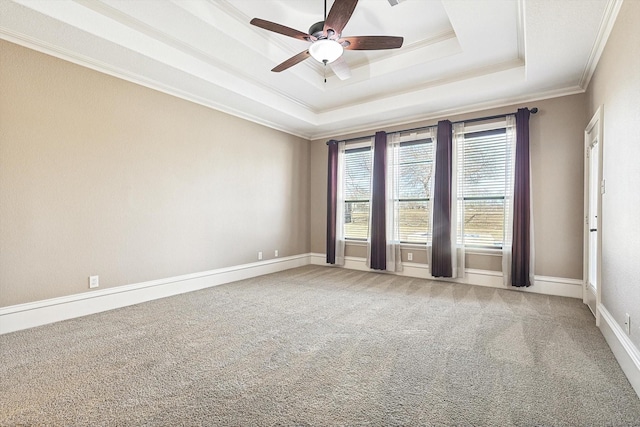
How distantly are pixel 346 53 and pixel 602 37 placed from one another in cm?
274

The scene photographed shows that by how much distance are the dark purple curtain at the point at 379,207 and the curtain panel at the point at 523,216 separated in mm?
2012

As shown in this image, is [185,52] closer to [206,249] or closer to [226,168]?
[226,168]

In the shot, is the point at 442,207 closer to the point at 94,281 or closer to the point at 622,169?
the point at 622,169

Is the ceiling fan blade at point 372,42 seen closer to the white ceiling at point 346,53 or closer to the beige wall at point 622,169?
the white ceiling at point 346,53

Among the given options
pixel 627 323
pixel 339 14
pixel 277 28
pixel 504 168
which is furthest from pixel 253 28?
pixel 627 323

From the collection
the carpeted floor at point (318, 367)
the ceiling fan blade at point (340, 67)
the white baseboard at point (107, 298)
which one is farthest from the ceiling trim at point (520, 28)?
the white baseboard at point (107, 298)

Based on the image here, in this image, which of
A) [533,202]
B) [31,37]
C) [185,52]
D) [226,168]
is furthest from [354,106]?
[31,37]

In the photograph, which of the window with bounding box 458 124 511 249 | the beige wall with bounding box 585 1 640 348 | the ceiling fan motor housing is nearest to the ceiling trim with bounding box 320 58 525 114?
the window with bounding box 458 124 511 249

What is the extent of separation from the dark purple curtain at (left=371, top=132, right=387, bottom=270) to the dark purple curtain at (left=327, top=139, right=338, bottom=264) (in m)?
0.85

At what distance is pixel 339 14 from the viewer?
2525 millimetres

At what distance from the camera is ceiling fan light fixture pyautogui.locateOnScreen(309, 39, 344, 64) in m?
2.89

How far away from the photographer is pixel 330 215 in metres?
6.23

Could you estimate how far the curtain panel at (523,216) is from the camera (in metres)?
4.31

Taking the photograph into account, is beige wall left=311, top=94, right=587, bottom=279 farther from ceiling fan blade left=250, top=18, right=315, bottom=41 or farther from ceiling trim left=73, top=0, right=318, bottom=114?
ceiling trim left=73, top=0, right=318, bottom=114
